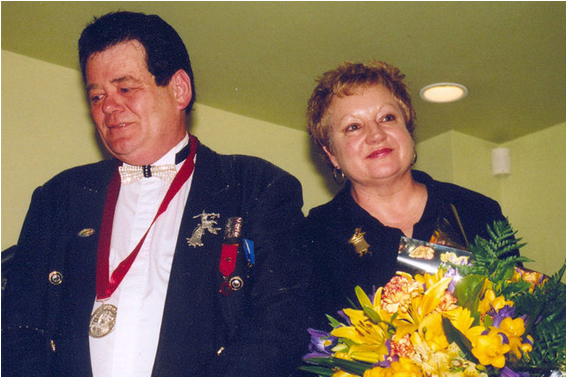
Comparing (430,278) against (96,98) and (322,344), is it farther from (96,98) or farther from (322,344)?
(96,98)

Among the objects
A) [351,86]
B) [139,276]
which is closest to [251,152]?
[351,86]

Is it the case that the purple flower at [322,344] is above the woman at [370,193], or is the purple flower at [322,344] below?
below

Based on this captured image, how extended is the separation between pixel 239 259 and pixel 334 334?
0.44 m

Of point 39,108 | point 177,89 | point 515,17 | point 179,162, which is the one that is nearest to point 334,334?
point 179,162

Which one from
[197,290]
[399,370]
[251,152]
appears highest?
[251,152]

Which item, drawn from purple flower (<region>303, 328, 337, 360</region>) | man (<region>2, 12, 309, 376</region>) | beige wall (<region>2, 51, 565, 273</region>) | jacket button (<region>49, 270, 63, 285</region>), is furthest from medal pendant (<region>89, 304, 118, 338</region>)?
beige wall (<region>2, 51, 565, 273</region>)

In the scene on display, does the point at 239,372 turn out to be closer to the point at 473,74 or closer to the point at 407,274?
the point at 407,274

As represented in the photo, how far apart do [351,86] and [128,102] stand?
0.78 metres

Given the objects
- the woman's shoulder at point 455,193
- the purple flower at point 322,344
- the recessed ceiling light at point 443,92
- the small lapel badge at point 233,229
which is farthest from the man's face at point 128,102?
the recessed ceiling light at point 443,92

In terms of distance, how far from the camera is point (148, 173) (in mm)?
1674

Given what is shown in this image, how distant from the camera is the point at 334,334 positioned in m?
1.03

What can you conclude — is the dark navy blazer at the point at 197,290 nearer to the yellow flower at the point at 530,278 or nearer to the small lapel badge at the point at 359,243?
the small lapel badge at the point at 359,243

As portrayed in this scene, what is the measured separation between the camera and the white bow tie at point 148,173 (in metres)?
1.67

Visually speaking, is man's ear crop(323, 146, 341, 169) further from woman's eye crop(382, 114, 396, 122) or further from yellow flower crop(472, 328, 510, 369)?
yellow flower crop(472, 328, 510, 369)
